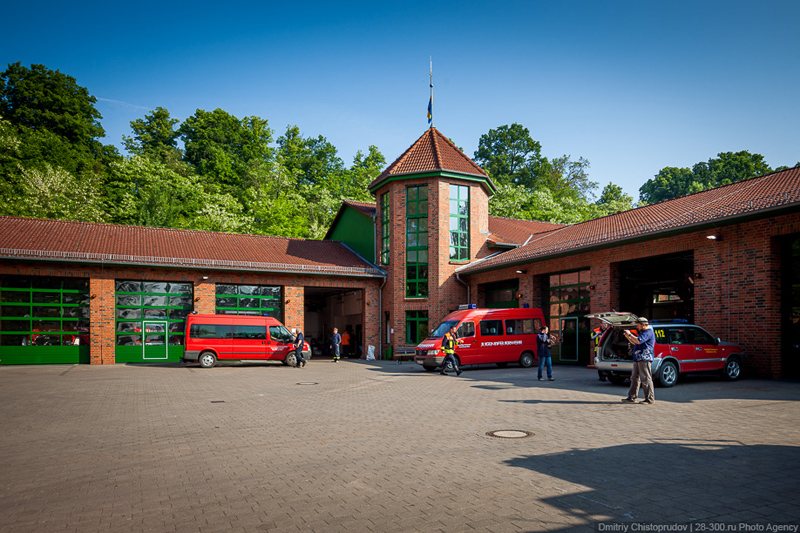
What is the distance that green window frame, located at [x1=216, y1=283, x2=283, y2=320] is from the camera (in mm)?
26859

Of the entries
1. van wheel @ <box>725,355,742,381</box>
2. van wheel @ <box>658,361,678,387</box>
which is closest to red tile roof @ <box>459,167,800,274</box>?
van wheel @ <box>725,355,742,381</box>

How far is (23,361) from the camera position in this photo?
76.7 ft

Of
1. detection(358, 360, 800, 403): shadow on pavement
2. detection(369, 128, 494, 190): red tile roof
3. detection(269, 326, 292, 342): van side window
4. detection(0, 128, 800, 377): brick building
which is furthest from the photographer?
detection(369, 128, 494, 190): red tile roof

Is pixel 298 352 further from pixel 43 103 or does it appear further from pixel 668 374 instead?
pixel 43 103

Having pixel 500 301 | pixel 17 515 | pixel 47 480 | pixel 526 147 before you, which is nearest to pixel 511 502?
pixel 17 515

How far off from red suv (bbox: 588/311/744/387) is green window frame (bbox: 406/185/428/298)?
47.4ft

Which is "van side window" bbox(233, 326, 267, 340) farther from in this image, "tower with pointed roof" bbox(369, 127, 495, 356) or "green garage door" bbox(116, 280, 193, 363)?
"tower with pointed roof" bbox(369, 127, 495, 356)

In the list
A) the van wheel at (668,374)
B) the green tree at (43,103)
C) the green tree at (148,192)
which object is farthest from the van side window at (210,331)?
the green tree at (43,103)

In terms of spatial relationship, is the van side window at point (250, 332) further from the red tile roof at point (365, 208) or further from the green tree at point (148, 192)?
the green tree at point (148, 192)

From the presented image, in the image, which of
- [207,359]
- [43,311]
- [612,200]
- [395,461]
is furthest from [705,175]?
[395,461]

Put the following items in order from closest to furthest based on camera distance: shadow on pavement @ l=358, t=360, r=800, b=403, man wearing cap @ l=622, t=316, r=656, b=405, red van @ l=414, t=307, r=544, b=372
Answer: man wearing cap @ l=622, t=316, r=656, b=405 < shadow on pavement @ l=358, t=360, r=800, b=403 < red van @ l=414, t=307, r=544, b=372

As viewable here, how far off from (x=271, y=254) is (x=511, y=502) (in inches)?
1003

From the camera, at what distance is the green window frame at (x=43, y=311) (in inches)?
920

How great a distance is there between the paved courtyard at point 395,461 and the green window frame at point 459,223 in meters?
16.5
